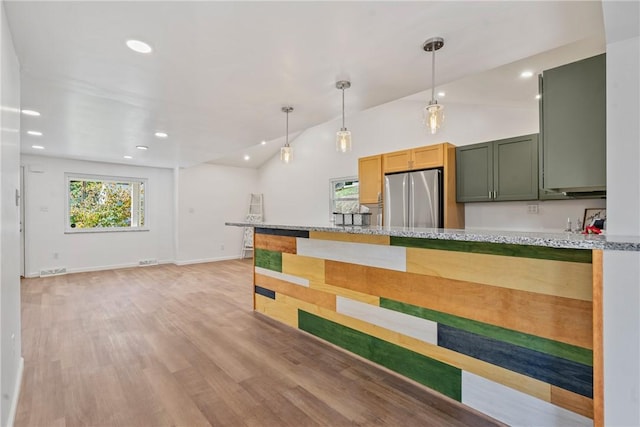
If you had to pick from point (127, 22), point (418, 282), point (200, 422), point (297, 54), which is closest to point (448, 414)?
point (418, 282)

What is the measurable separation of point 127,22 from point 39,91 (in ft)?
5.36

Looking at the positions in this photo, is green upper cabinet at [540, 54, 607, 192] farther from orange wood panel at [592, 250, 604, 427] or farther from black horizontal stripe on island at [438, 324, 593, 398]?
black horizontal stripe on island at [438, 324, 593, 398]

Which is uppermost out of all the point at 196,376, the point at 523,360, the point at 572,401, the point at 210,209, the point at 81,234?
the point at 210,209

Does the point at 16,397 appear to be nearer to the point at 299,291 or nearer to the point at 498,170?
the point at 299,291

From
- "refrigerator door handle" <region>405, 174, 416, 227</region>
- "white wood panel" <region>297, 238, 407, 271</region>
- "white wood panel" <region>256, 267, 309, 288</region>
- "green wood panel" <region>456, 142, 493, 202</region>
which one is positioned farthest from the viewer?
"refrigerator door handle" <region>405, 174, 416, 227</region>

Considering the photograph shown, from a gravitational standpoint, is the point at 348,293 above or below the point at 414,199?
below

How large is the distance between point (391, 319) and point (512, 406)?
811mm

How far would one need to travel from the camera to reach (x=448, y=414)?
1765 millimetres

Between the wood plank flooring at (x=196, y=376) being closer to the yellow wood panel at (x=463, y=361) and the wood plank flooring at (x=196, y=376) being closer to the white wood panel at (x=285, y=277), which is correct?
the yellow wood panel at (x=463, y=361)

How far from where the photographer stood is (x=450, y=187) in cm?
423

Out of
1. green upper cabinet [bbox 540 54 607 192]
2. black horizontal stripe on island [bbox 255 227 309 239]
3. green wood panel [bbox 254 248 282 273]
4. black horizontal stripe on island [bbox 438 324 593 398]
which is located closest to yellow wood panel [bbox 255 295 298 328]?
green wood panel [bbox 254 248 282 273]

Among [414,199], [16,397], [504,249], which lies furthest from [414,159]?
[16,397]

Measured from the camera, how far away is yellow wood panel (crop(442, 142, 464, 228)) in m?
4.19

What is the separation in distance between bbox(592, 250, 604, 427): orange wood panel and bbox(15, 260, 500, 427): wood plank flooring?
565 mm
